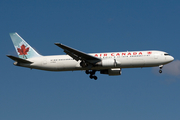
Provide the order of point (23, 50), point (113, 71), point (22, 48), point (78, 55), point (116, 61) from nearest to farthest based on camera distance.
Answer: point (78, 55)
point (116, 61)
point (113, 71)
point (23, 50)
point (22, 48)

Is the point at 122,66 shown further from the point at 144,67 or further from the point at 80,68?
the point at 80,68

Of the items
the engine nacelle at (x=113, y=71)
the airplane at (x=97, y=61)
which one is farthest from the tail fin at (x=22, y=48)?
the engine nacelle at (x=113, y=71)

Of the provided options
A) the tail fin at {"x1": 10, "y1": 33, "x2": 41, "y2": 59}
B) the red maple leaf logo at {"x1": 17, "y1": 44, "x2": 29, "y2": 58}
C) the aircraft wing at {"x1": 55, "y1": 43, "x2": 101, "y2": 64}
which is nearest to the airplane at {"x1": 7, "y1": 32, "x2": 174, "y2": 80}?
the aircraft wing at {"x1": 55, "y1": 43, "x2": 101, "y2": 64}

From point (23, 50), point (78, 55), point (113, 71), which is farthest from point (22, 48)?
point (113, 71)

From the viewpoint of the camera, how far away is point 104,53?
4875 centimetres

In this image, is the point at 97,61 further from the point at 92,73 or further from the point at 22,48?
the point at 22,48

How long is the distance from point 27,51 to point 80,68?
1031cm

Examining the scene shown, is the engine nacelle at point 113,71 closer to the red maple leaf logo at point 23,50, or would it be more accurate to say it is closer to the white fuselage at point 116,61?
the white fuselage at point 116,61

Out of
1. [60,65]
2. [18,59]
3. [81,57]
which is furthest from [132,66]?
[18,59]

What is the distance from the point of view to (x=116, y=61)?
4703 cm

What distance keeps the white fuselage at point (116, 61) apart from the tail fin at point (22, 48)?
257 cm

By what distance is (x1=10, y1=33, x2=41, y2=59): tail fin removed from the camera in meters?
51.9

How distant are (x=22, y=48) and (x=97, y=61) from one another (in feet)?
45.9

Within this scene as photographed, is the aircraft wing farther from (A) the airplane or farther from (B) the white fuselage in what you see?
(B) the white fuselage
